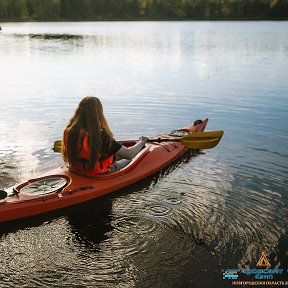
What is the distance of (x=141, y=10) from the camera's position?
113312 mm

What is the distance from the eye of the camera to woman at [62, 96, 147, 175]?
5.74 meters

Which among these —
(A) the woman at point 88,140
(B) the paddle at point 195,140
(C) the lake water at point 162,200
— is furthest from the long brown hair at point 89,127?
(B) the paddle at point 195,140

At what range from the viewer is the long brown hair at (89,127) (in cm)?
572

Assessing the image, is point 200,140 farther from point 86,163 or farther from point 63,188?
point 63,188

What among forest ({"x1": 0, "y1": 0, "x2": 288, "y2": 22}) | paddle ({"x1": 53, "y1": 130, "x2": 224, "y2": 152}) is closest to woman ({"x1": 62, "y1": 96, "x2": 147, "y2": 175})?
paddle ({"x1": 53, "y1": 130, "x2": 224, "y2": 152})

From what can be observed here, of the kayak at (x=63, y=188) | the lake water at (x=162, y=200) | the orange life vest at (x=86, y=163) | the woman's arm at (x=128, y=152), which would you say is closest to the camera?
the lake water at (x=162, y=200)

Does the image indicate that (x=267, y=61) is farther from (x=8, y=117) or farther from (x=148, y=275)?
(x=148, y=275)

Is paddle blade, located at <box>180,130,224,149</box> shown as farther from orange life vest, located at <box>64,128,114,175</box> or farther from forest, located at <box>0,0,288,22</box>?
forest, located at <box>0,0,288,22</box>

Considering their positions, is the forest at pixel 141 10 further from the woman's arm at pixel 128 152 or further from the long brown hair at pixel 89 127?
the long brown hair at pixel 89 127

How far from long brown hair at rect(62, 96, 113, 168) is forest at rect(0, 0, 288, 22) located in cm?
9854

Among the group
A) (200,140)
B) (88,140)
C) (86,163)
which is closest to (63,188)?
(86,163)

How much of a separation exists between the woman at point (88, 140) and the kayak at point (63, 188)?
0.20 meters

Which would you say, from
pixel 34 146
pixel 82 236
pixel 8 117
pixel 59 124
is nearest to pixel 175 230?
pixel 82 236

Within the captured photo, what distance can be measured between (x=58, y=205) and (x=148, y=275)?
2.01 m
